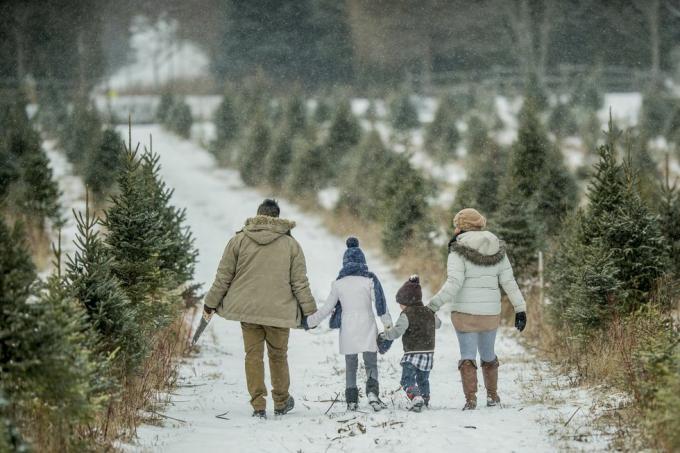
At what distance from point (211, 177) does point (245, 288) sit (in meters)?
23.2

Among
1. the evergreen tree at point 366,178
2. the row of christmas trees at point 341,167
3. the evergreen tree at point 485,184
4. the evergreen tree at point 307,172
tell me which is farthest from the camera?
the evergreen tree at point 307,172

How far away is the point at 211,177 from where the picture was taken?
3016cm

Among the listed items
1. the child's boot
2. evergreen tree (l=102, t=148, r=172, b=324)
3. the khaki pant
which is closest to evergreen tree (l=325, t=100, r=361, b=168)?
evergreen tree (l=102, t=148, r=172, b=324)

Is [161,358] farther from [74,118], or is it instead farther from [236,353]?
[74,118]

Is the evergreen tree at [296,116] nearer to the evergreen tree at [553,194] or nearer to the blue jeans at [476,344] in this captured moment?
the evergreen tree at [553,194]

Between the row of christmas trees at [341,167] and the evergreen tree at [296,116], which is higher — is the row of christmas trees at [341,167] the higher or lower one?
the lower one

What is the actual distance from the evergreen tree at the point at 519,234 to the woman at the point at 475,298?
6251 mm

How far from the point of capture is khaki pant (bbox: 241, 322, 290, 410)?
7.36 metres

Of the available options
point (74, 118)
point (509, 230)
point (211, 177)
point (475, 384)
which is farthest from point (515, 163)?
point (74, 118)

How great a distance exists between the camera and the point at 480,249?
7434 millimetres

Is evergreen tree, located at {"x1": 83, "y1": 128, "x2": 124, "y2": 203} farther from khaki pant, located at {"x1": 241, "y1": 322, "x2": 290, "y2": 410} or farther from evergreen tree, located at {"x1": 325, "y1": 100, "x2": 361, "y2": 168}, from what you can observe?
khaki pant, located at {"x1": 241, "y1": 322, "x2": 290, "y2": 410}

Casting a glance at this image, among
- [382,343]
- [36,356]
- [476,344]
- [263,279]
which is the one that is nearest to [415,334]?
[382,343]

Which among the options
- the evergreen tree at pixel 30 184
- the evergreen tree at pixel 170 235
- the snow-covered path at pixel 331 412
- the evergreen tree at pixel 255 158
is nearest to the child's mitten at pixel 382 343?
the snow-covered path at pixel 331 412

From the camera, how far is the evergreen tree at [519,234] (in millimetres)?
13719
